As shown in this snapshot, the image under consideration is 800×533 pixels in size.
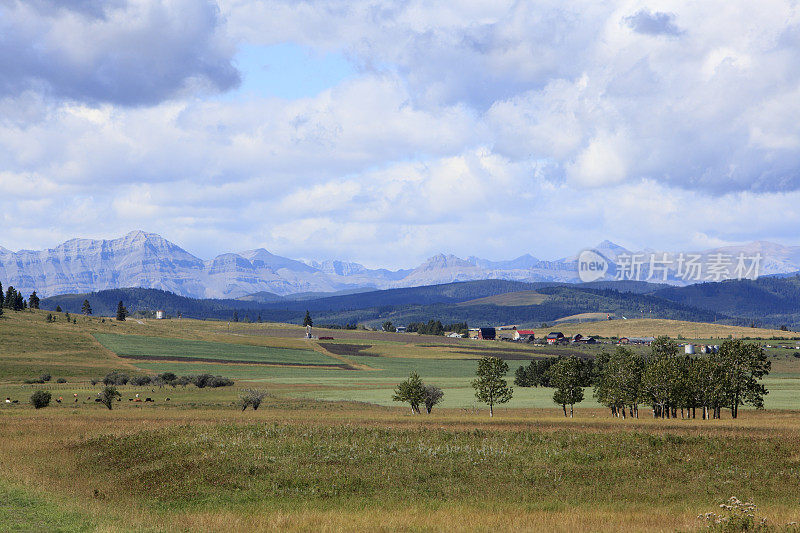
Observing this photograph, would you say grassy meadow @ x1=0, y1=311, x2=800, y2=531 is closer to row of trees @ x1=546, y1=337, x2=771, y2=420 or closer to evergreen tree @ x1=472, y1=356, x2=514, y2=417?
row of trees @ x1=546, y1=337, x2=771, y2=420

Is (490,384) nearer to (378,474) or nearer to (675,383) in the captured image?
(675,383)

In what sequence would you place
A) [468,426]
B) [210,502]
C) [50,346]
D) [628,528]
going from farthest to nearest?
[50,346] → [468,426] → [210,502] → [628,528]

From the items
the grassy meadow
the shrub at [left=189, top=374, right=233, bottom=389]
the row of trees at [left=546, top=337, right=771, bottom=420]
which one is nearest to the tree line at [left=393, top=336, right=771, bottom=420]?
the row of trees at [left=546, top=337, right=771, bottom=420]

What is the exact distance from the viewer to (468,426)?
5647 cm

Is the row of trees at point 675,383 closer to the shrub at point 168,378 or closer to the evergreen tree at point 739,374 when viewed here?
the evergreen tree at point 739,374

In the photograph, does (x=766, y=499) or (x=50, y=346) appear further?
(x=50, y=346)

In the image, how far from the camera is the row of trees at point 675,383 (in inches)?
3420

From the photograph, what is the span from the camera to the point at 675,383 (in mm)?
85125

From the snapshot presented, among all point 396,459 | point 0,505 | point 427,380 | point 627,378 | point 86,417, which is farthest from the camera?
point 427,380

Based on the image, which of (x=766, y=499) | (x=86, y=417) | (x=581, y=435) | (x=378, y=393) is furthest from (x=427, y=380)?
(x=766, y=499)

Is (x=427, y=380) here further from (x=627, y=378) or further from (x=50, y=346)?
(x=50, y=346)

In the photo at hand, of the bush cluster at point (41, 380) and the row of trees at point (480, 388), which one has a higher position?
the row of trees at point (480, 388)

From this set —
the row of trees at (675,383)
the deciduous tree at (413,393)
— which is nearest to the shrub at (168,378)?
the deciduous tree at (413,393)

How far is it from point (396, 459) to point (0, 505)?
2117 centimetres
